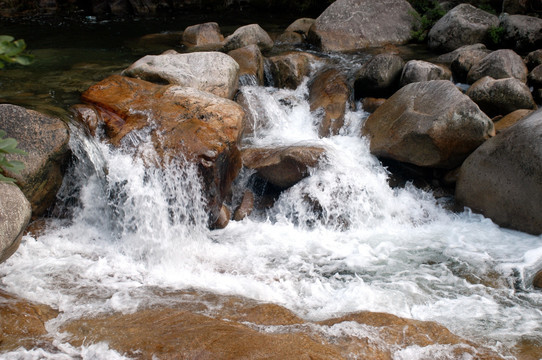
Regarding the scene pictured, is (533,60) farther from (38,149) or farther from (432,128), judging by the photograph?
(38,149)

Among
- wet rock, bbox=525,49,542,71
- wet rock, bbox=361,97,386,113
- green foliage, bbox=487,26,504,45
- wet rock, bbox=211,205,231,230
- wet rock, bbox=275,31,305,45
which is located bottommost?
wet rock, bbox=211,205,231,230

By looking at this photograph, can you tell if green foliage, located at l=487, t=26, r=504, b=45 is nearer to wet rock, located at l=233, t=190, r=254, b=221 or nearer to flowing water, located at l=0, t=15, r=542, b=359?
flowing water, located at l=0, t=15, r=542, b=359

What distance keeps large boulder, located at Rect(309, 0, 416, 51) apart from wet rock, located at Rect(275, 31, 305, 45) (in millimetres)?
444

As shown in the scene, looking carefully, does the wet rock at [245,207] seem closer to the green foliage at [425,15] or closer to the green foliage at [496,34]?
the green foliage at [496,34]

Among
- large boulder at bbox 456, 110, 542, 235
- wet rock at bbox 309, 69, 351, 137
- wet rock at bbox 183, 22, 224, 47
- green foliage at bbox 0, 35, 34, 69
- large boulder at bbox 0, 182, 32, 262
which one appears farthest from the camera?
wet rock at bbox 183, 22, 224, 47

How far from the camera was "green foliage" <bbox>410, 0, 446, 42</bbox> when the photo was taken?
37.5 feet

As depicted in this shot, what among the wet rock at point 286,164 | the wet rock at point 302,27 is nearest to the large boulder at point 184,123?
the wet rock at point 286,164

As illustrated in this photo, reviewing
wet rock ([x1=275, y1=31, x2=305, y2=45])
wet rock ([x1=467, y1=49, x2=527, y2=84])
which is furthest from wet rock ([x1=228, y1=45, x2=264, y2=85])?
wet rock ([x1=467, y1=49, x2=527, y2=84])

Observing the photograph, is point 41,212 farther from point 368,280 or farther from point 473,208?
point 473,208

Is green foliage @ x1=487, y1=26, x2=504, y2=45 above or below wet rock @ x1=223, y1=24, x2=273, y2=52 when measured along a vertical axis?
above

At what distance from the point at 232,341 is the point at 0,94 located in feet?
18.1

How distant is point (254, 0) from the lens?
56.8 ft

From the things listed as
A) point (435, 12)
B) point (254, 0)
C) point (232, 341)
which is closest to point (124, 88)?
point (232, 341)

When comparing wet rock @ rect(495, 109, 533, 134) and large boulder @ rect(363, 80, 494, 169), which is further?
wet rock @ rect(495, 109, 533, 134)
